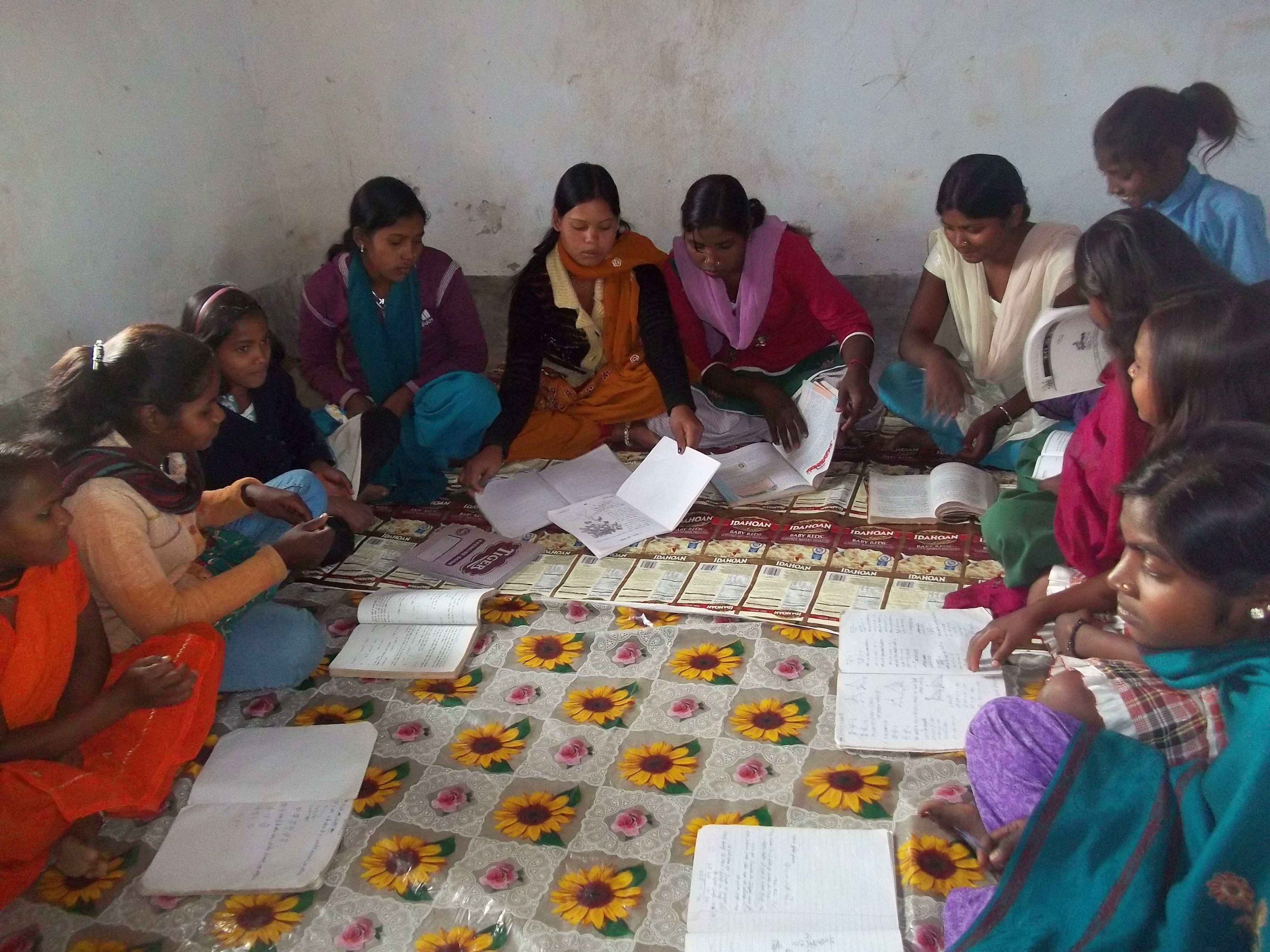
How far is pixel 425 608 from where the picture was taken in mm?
1996

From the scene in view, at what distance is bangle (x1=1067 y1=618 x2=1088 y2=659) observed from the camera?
1530 millimetres

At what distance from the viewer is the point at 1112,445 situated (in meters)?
1.61

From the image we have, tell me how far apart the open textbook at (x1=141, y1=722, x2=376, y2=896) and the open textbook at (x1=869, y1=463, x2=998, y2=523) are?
4.06 ft

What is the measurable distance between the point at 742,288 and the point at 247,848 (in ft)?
5.84

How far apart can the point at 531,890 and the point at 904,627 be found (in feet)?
2.57

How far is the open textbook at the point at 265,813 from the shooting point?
142 cm

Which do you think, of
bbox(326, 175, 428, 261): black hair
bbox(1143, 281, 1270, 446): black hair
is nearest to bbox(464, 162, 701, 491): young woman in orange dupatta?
bbox(326, 175, 428, 261): black hair

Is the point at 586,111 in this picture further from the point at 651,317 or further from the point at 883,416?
the point at 883,416

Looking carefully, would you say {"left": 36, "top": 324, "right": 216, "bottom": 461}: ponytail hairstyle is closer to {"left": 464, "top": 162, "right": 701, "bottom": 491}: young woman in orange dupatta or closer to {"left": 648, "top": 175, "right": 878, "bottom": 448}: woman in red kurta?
{"left": 464, "top": 162, "right": 701, "bottom": 491}: young woman in orange dupatta

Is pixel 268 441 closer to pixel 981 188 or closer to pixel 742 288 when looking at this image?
pixel 742 288

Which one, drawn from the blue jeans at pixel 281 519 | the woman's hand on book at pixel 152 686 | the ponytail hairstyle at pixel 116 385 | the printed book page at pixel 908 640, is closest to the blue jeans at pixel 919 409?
the printed book page at pixel 908 640

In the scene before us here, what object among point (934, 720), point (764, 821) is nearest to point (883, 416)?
point (934, 720)

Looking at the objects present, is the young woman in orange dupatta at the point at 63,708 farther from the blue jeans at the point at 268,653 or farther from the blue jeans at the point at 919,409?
the blue jeans at the point at 919,409

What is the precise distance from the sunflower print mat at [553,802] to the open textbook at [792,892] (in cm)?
3
